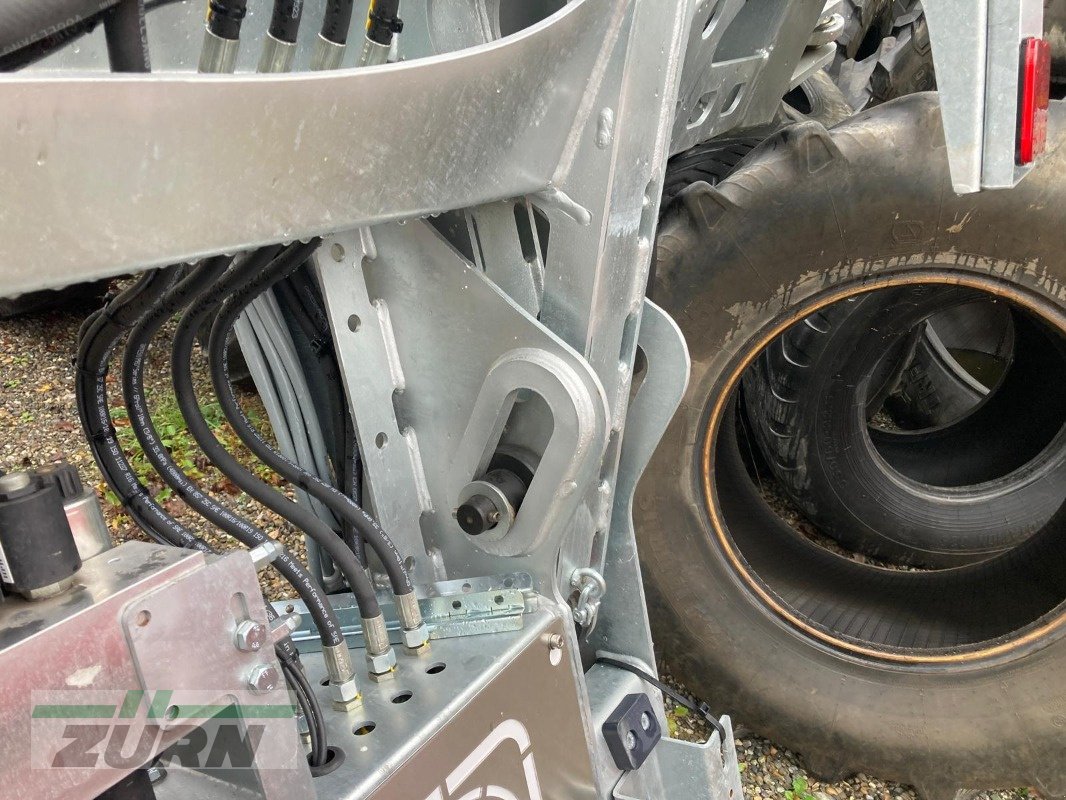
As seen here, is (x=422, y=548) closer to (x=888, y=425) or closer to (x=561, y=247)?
(x=561, y=247)

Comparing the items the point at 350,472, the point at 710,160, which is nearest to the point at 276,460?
the point at 350,472

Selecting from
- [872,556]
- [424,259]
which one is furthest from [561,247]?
[872,556]

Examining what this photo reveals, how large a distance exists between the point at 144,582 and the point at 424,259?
0.66 m

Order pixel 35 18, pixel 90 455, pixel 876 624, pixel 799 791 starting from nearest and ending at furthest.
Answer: pixel 35 18 → pixel 799 791 → pixel 876 624 → pixel 90 455

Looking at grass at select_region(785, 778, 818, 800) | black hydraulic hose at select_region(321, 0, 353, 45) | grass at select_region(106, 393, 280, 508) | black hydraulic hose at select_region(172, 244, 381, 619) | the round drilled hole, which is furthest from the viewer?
grass at select_region(106, 393, 280, 508)

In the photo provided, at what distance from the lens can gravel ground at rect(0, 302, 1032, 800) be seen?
1913mm

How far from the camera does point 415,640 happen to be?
122 centimetres

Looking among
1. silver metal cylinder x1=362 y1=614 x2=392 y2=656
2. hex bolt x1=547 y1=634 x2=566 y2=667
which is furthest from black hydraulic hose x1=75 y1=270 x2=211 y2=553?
hex bolt x1=547 y1=634 x2=566 y2=667

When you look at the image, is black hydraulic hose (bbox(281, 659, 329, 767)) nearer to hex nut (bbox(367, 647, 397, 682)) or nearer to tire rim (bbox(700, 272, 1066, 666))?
hex nut (bbox(367, 647, 397, 682))

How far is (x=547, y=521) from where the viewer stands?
1.25 meters

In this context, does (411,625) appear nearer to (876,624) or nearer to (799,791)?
(799,791)

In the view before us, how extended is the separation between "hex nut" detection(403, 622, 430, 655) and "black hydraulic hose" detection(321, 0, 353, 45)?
2.59 feet

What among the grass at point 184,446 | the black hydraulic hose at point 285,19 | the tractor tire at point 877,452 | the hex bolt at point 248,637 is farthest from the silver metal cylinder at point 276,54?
the grass at point 184,446

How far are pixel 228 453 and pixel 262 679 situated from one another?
45cm
